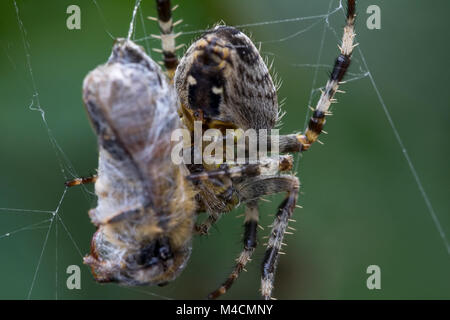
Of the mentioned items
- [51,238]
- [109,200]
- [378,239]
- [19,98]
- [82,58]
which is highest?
[82,58]

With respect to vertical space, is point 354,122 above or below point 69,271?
above

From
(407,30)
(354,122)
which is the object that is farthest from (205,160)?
(407,30)

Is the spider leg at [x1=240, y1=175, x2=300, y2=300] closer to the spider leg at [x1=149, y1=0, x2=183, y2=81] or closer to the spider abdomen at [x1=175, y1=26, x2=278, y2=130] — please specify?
the spider abdomen at [x1=175, y1=26, x2=278, y2=130]

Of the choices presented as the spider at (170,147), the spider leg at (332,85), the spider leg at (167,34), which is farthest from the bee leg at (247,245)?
the spider leg at (167,34)

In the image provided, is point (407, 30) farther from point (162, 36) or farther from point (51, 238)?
point (51, 238)

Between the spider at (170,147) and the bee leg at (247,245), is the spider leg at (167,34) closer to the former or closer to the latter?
the spider at (170,147)

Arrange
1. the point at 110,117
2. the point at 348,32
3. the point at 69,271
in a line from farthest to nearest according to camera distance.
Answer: the point at 69,271
the point at 348,32
the point at 110,117
